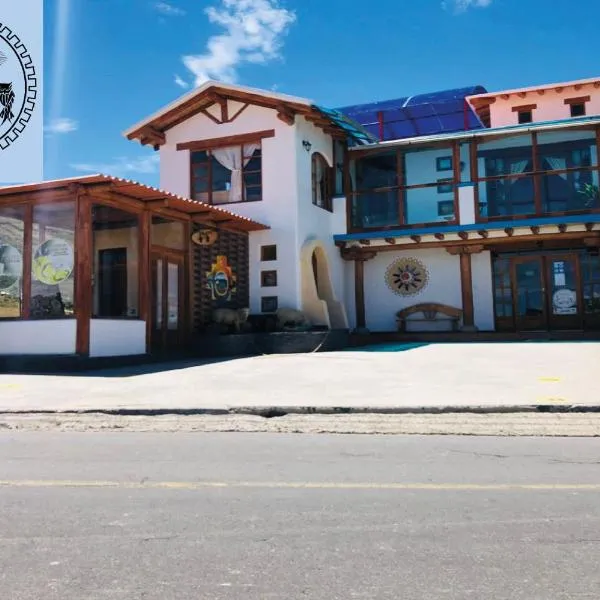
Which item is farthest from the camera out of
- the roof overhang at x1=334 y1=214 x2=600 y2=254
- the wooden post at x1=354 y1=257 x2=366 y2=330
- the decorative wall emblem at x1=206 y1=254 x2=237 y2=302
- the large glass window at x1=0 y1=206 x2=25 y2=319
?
the wooden post at x1=354 y1=257 x2=366 y2=330

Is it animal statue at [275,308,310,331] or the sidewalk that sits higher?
animal statue at [275,308,310,331]

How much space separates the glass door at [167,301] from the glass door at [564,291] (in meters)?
11.4

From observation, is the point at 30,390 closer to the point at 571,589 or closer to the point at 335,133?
the point at 571,589

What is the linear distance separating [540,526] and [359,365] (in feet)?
28.1

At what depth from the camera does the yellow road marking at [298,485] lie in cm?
442

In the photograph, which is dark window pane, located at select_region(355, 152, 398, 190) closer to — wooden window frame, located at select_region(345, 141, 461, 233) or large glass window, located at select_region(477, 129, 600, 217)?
wooden window frame, located at select_region(345, 141, 461, 233)

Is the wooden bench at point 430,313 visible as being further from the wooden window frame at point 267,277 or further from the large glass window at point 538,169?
the wooden window frame at point 267,277

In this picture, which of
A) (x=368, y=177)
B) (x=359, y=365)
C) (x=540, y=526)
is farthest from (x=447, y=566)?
(x=368, y=177)

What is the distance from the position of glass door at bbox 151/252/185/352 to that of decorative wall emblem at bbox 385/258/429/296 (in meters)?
8.17

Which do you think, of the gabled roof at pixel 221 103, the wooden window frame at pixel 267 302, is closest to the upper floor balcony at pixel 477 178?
the gabled roof at pixel 221 103

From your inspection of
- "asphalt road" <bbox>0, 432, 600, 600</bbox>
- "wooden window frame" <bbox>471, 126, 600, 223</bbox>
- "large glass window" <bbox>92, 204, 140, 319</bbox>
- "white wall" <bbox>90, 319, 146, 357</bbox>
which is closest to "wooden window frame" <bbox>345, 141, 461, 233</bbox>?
"wooden window frame" <bbox>471, 126, 600, 223</bbox>

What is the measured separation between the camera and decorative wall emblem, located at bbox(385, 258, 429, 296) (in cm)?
2112

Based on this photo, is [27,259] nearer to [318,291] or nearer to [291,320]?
[291,320]

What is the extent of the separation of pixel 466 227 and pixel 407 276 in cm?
272
